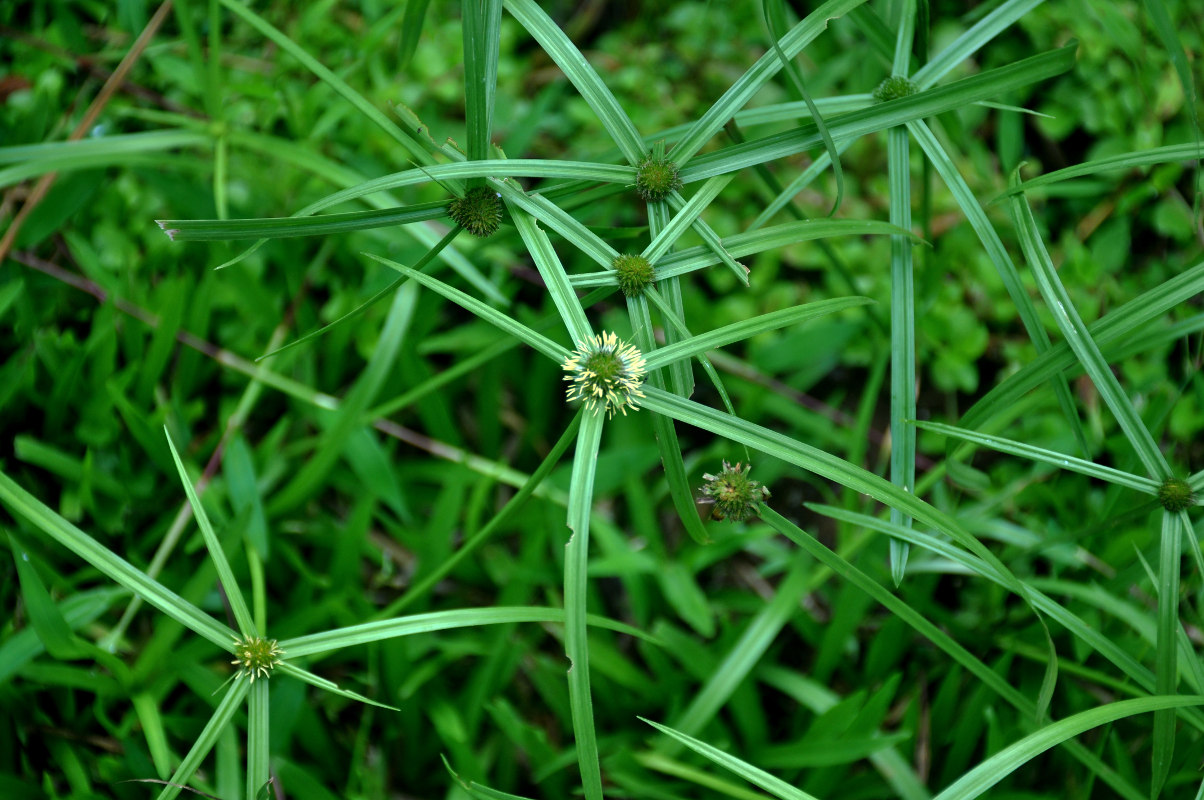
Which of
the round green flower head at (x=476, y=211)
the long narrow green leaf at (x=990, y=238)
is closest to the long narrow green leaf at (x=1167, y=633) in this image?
the long narrow green leaf at (x=990, y=238)

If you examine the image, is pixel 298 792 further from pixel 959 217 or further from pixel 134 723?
pixel 959 217

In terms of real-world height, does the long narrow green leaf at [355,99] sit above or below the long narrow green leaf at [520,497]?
above

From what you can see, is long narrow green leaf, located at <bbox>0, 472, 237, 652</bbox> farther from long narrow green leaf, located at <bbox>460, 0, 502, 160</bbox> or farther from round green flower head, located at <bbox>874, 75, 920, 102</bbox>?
round green flower head, located at <bbox>874, 75, 920, 102</bbox>

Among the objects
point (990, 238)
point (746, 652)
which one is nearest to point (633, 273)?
point (990, 238)

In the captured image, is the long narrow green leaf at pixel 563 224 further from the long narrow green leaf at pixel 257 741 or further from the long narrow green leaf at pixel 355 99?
the long narrow green leaf at pixel 257 741

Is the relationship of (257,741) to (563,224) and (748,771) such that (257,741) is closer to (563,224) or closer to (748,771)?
(748,771)

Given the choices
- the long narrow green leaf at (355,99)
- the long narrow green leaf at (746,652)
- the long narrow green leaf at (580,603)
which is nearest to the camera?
the long narrow green leaf at (580,603)
